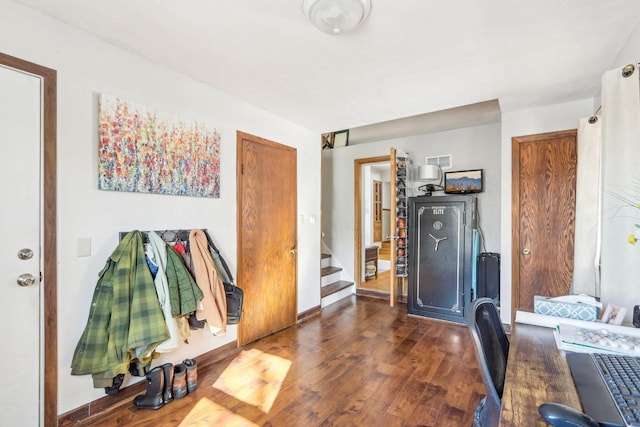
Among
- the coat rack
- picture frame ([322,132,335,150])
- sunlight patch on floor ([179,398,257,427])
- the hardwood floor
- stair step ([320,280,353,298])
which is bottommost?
the hardwood floor

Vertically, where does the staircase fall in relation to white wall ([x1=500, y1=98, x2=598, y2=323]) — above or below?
below

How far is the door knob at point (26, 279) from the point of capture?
5.28ft

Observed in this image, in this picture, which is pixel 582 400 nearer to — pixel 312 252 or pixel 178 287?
pixel 178 287

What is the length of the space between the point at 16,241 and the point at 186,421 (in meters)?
1.40

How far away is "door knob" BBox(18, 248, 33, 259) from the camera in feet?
5.29

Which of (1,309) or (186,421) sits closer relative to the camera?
(1,309)

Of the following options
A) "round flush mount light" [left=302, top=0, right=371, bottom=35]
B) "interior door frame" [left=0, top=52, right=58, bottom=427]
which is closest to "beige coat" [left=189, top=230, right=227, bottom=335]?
"interior door frame" [left=0, top=52, right=58, bottom=427]

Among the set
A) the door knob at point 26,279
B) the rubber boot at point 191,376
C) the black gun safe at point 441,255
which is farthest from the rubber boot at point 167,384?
the black gun safe at point 441,255

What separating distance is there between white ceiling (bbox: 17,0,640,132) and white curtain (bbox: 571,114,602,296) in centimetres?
51

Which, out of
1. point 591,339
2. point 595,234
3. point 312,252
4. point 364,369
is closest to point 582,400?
point 591,339

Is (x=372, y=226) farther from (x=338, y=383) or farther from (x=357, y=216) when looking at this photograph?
(x=338, y=383)

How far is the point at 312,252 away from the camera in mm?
3881

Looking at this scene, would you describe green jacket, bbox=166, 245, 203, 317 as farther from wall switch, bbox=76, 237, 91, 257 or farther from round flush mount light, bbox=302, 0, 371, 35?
round flush mount light, bbox=302, 0, 371, 35

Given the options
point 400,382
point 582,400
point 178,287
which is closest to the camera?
point 582,400
